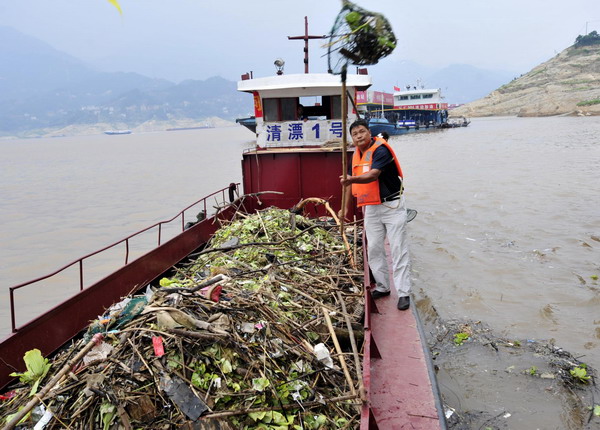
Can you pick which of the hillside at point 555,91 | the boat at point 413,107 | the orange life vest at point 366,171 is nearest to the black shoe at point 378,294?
the orange life vest at point 366,171

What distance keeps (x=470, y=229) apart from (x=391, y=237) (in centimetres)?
767

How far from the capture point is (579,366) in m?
4.96

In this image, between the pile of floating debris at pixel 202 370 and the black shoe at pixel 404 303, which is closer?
the pile of floating debris at pixel 202 370

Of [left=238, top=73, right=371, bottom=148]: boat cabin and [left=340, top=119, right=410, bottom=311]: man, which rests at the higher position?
[left=238, top=73, right=371, bottom=148]: boat cabin

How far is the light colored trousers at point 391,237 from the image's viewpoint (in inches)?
170

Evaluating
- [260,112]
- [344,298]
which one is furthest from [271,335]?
[260,112]

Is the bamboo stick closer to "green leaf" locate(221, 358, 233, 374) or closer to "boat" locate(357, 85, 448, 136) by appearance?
"green leaf" locate(221, 358, 233, 374)

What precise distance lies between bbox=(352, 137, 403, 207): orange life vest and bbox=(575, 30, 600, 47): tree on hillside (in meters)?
112

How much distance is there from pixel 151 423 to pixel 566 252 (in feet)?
29.1

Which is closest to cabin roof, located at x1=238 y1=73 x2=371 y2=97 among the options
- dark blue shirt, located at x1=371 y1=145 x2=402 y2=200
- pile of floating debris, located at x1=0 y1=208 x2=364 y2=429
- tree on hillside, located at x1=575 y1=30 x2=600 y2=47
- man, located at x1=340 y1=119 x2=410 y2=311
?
man, located at x1=340 y1=119 x2=410 y2=311

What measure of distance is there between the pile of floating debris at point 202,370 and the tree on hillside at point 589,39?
113238 millimetres

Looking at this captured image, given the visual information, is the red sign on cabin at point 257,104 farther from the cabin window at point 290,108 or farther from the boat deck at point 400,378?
the boat deck at point 400,378

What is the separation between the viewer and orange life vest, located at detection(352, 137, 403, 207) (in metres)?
4.21

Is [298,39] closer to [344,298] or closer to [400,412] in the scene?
[344,298]
